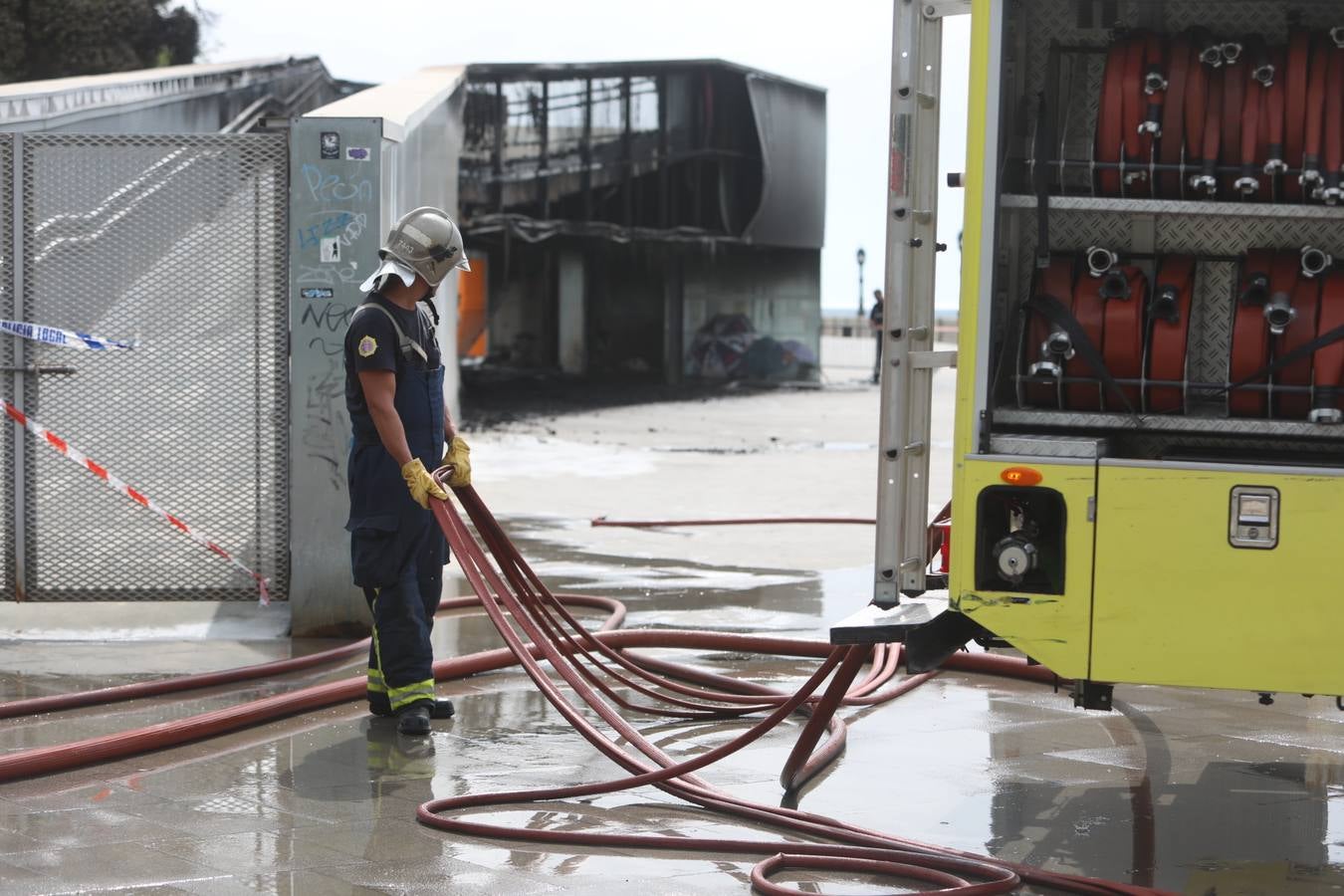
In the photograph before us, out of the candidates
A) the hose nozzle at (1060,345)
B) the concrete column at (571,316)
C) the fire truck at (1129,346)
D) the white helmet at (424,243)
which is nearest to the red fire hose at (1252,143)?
the fire truck at (1129,346)

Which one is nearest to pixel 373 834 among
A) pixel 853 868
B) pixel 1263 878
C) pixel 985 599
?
pixel 853 868

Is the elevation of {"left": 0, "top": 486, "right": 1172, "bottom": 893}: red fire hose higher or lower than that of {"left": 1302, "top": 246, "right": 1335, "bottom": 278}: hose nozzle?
lower

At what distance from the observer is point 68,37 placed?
1308 inches

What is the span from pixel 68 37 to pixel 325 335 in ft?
90.6

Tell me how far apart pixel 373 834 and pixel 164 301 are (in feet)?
13.4

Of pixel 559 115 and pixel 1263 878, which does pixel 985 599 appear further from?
pixel 559 115

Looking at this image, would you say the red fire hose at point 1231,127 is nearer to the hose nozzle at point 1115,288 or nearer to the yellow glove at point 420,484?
the hose nozzle at point 1115,288

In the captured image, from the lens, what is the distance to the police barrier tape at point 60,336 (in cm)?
850

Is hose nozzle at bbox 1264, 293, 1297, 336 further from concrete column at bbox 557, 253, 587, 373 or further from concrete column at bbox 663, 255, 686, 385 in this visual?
concrete column at bbox 557, 253, 587, 373

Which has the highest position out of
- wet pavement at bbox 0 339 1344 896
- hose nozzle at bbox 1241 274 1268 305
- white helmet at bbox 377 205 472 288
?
white helmet at bbox 377 205 472 288

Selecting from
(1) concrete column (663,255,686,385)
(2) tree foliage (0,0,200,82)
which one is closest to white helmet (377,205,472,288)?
(2) tree foliage (0,0,200,82)

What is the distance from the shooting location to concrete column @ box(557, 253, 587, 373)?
3834 cm

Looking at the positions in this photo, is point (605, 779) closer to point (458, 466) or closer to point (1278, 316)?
point (458, 466)

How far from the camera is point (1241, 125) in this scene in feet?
17.5
